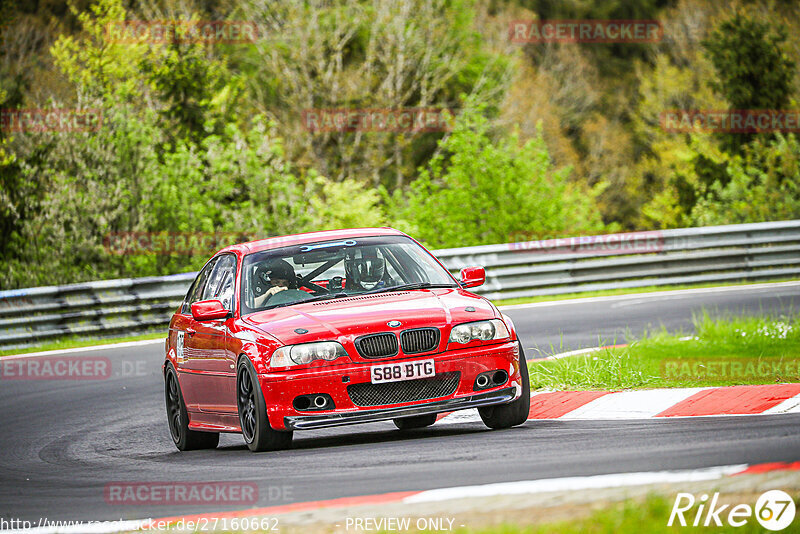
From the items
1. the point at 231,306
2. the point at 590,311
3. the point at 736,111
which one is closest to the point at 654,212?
the point at 736,111

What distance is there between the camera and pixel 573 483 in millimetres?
5805

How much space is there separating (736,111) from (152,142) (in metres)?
16.4

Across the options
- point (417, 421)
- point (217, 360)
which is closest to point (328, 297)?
point (217, 360)

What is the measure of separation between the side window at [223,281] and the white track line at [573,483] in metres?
3.63

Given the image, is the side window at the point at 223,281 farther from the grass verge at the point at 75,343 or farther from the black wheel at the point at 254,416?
the grass verge at the point at 75,343

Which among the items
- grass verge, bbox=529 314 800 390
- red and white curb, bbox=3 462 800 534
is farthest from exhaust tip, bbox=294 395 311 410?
grass verge, bbox=529 314 800 390

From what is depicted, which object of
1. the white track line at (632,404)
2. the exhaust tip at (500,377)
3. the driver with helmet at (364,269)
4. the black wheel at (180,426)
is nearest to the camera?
the exhaust tip at (500,377)

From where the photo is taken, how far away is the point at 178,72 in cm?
3164

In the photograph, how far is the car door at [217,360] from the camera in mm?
8867

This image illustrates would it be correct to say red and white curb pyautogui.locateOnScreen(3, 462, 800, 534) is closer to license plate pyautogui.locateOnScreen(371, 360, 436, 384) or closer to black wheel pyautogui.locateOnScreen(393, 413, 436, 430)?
license plate pyautogui.locateOnScreen(371, 360, 436, 384)

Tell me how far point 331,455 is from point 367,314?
95 cm

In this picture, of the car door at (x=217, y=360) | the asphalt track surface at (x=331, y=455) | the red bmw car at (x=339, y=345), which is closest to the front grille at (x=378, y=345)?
the red bmw car at (x=339, y=345)

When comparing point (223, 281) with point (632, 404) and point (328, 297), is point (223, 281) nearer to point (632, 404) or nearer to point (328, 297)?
point (328, 297)

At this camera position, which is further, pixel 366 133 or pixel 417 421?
pixel 366 133
